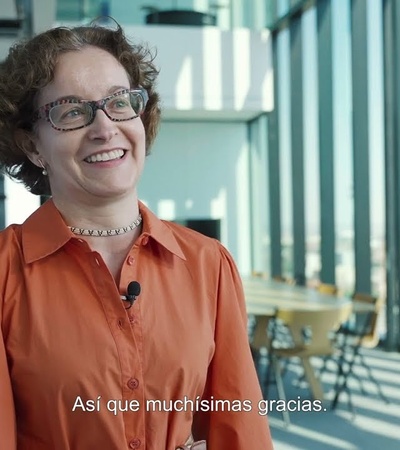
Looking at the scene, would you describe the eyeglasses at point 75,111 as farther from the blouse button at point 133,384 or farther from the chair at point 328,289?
the chair at point 328,289

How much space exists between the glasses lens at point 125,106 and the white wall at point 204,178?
1049cm

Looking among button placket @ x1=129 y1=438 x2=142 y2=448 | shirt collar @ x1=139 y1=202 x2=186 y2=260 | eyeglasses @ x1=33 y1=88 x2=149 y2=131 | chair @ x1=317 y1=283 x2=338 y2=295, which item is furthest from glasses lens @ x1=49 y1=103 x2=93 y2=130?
chair @ x1=317 y1=283 x2=338 y2=295

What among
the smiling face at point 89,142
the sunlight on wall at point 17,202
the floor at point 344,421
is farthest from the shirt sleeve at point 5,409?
the floor at point 344,421

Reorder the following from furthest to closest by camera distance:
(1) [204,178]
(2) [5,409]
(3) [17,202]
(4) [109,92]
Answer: (1) [204,178], (3) [17,202], (4) [109,92], (2) [5,409]

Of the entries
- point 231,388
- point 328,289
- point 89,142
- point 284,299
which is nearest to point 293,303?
point 284,299

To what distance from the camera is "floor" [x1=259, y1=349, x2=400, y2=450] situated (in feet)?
16.2

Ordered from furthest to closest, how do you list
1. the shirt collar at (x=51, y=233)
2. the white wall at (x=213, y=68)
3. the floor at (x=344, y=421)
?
the white wall at (x=213, y=68) < the floor at (x=344, y=421) < the shirt collar at (x=51, y=233)

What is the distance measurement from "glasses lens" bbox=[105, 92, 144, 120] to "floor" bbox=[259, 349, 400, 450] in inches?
124

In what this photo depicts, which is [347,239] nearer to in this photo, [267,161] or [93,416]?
[267,161]

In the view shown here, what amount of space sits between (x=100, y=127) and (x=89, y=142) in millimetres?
37

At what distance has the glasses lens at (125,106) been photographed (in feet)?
4.57

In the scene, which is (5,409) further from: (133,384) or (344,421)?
(344,421)

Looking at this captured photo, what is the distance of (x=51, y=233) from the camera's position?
1.41 meters

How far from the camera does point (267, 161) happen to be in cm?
1177
